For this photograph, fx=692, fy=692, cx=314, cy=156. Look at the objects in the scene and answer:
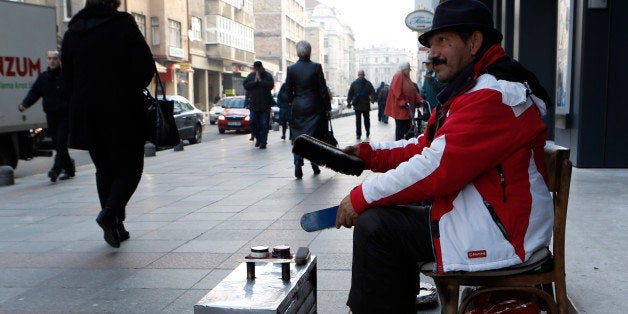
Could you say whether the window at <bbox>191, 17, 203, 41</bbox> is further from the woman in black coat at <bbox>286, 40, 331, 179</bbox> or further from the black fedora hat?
the black fedora hat

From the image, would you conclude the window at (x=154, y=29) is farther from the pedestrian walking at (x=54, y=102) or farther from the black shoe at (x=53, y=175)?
the black shoe at (x=53, y=175)

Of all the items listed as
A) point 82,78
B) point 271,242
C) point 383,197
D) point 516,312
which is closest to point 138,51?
point 82,78

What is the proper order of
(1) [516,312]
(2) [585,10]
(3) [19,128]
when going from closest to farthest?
(1) [516,312] → (2) [585,10] → (3) [19,128]

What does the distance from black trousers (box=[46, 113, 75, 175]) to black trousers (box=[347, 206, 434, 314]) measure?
8156 millimetres

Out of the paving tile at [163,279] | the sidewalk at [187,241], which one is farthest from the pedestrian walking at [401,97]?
the paving tile at [163,279]

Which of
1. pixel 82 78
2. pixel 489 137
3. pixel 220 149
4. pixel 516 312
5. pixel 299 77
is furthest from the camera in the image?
pixel 220 149

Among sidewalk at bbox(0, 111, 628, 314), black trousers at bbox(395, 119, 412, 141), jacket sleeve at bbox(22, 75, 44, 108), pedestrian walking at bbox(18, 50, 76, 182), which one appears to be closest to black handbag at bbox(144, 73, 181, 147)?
sidewalk at bbox(0, 111, 628, 314)

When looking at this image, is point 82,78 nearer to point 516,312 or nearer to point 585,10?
point 516,312

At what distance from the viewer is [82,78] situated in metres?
5.16

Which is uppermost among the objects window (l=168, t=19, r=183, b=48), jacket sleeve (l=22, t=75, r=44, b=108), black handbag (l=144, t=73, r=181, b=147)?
window (l=168, t=19, r=183, b=48)

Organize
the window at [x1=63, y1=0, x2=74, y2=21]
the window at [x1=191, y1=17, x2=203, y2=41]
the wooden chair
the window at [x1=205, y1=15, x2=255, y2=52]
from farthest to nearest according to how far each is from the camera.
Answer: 1. the window at [x1=205, y1=15, x2=255, y2=52]
2. the window at [x1=191, y1=17, x2=203, y2=41]
3. the window at [x1=63, y1=0, x2=74, y2=21]
4. the wooden chair

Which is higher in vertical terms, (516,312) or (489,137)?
(489,137)

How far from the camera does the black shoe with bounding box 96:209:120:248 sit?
16.6ft

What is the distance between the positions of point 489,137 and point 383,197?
0.43m
